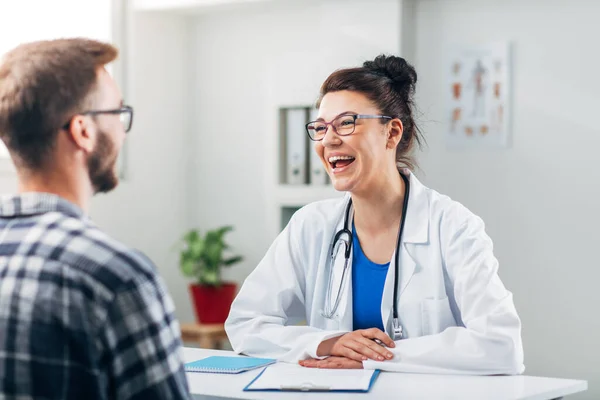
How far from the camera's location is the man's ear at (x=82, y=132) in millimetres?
1239

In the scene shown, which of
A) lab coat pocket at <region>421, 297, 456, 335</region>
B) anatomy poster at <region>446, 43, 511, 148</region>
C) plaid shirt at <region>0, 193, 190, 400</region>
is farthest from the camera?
anatomy poster at <region>446, 43, 511, 148</region>

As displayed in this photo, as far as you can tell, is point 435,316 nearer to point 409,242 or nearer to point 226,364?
point 409,242

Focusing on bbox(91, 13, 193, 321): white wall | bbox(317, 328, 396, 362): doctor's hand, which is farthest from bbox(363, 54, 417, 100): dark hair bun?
bbox(91, 13, 193, 321): white wall

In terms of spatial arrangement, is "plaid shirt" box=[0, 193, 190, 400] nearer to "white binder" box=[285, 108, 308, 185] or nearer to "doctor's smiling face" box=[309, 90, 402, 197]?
"doctor's smiling face" box=[309, 90, 402, 197]

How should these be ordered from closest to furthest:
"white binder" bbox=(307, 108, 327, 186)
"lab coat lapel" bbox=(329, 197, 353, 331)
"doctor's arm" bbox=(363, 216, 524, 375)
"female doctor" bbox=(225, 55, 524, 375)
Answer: "doctor's arm" bbox=(363, 216, 524, 375) < "female doctor" bbox=(225, 55, 524, 375) < "lab coat lapel" bbox=(329, 197, 353, 331) < "white binder" bbox=(307, 108, 327, 186)

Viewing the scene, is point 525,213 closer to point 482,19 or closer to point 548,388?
point 482,19

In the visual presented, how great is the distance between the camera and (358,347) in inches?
85.0

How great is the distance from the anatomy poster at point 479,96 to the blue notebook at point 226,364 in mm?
2332

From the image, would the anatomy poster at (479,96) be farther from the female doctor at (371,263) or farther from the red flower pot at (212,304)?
the female doctor at (371,263)

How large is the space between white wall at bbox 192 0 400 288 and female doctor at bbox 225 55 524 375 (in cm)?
187

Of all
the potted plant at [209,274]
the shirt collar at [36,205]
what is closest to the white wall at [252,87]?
the potted plant at [209,274]

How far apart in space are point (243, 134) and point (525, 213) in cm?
171

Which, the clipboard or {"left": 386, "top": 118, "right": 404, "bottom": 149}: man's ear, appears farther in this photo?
{"left": 386, "top": 118, "right": 404, "bottom": 149}: man's ear

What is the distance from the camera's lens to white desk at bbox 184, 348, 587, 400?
71.5 inches
